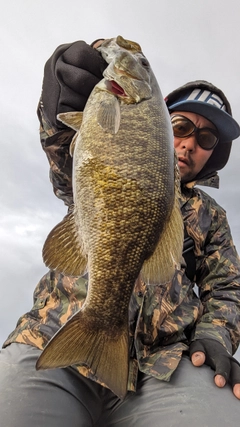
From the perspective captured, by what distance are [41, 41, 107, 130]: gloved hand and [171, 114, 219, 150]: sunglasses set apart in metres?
1.67

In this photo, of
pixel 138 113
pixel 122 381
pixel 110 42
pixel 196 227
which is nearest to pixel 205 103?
pixel 196 227

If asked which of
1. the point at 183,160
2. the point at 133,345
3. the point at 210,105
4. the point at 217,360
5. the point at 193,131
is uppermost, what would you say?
the point at 210,105

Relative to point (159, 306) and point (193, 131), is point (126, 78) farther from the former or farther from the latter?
point (193, 131)

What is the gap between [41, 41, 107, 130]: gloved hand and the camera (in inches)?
86.7

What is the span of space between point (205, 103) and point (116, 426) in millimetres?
3131

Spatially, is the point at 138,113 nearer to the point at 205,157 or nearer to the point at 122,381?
the point at 122,381

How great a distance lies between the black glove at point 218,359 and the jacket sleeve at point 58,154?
1.55 meters

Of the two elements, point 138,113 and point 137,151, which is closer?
point 137,151

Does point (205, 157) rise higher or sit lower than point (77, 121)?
lower

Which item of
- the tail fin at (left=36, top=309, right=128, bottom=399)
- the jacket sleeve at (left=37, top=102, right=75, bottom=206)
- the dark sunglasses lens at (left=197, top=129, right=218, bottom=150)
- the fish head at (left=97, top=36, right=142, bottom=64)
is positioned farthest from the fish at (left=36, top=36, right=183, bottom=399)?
the dark sunglasses lens at (left=197, top=129, right=218, bottom=150)

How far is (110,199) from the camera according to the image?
1632 mm

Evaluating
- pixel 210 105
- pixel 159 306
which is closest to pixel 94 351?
pixel 159 306

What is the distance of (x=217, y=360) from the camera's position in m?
2.46

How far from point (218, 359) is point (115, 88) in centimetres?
191
